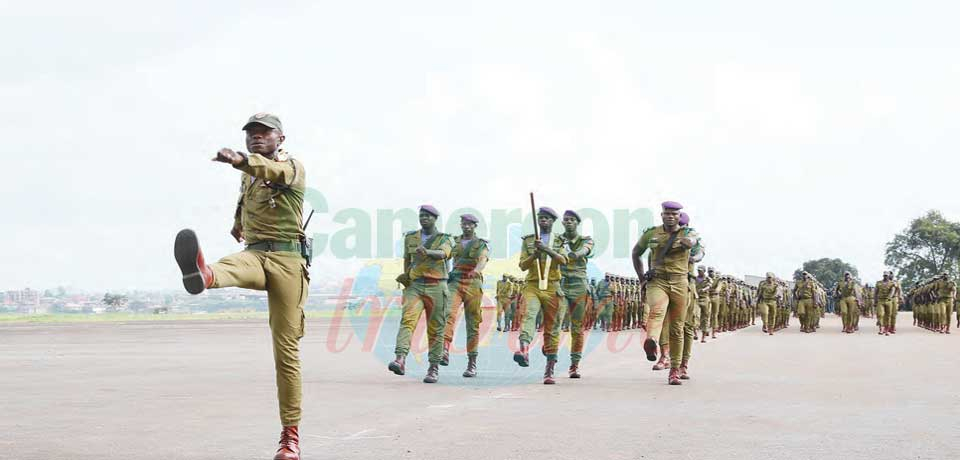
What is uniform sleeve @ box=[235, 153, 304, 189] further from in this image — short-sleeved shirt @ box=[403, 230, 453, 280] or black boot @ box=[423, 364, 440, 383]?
short-sleeved shirt @ box=[403, 230, 453, 280]

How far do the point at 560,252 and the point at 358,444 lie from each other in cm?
679

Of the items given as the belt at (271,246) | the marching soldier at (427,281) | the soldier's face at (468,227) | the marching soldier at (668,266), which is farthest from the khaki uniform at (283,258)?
the soldier's face at (468,227)

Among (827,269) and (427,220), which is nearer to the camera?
(427,220)

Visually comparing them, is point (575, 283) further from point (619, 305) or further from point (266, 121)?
point (619, 305)

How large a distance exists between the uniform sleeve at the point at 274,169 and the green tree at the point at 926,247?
11569 centimetres

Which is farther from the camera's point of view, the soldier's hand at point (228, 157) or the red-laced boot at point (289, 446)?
the red-laced boot at point (289, 446)

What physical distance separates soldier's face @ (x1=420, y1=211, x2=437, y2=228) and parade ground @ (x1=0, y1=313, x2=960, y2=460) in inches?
72.7

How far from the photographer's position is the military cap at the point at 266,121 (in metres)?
6.99

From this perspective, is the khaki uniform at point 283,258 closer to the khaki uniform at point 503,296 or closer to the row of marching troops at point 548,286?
the row of marching troops at point 548,286

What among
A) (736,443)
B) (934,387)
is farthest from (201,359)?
(736,443)

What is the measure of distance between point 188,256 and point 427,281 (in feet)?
27.8

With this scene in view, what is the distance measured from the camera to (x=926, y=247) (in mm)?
119625

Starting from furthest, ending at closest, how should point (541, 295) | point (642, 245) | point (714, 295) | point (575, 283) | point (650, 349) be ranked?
point (714, 295)
point (575, 283)
point (541, 295)
point (642, 245)
point (650, 349)

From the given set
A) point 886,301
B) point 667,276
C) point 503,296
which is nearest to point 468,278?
point 667,276
